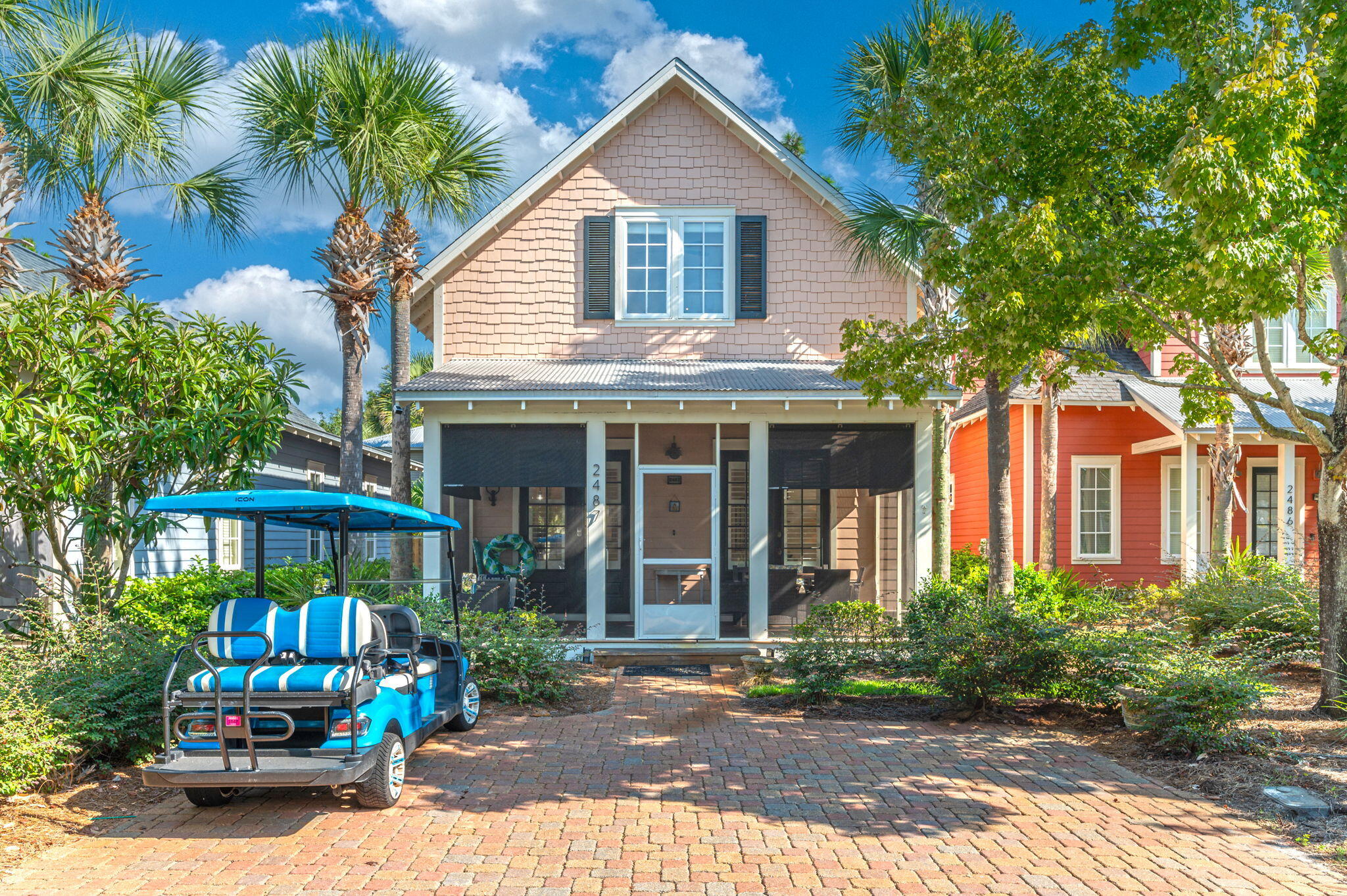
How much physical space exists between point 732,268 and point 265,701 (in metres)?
9.46

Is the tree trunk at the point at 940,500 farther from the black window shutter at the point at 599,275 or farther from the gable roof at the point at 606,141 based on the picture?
the black window shutter at the point at 599,275

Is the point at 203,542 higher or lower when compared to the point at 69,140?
lower

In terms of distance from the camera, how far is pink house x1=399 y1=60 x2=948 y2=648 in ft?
39.0

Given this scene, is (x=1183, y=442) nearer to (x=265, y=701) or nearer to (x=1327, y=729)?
(x=1327, y=729)

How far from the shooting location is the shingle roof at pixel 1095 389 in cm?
1666

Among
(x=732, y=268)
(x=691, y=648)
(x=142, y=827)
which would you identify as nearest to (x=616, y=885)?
(x=142, y=827)

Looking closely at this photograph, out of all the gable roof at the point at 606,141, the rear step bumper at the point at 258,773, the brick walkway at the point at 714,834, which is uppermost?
the gable roof at the point at 606,141

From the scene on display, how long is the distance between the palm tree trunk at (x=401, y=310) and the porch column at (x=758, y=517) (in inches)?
206

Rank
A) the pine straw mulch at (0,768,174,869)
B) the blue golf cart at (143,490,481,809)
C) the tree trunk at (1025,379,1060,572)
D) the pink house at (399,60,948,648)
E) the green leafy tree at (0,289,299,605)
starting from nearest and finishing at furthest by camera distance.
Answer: the pine straw mulch at (0,768,174,869)
the blue golf cart at (143,490,481,809)
the green leafy tree at (0,289,299,605)
the pink house at (399,60,948,648)
the tree trunk at (1025,379,1060,572)

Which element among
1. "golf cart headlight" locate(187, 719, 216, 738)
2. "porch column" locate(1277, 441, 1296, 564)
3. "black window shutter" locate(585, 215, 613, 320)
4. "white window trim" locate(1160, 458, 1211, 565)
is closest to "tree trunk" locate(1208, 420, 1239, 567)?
"porch column" locate(1277, 441, 1296, 564)

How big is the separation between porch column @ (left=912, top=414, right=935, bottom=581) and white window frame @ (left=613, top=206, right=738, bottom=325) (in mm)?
3204

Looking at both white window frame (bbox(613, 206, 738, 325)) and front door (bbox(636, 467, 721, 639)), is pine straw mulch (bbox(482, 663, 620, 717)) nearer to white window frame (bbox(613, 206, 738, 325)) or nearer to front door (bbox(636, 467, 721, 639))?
front door (bbox(636, 467, 721, 639))

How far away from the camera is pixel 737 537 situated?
1230 centimetres

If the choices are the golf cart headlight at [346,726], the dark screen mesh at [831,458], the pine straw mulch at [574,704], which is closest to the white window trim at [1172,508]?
the dark screen mesh at [831,458]
